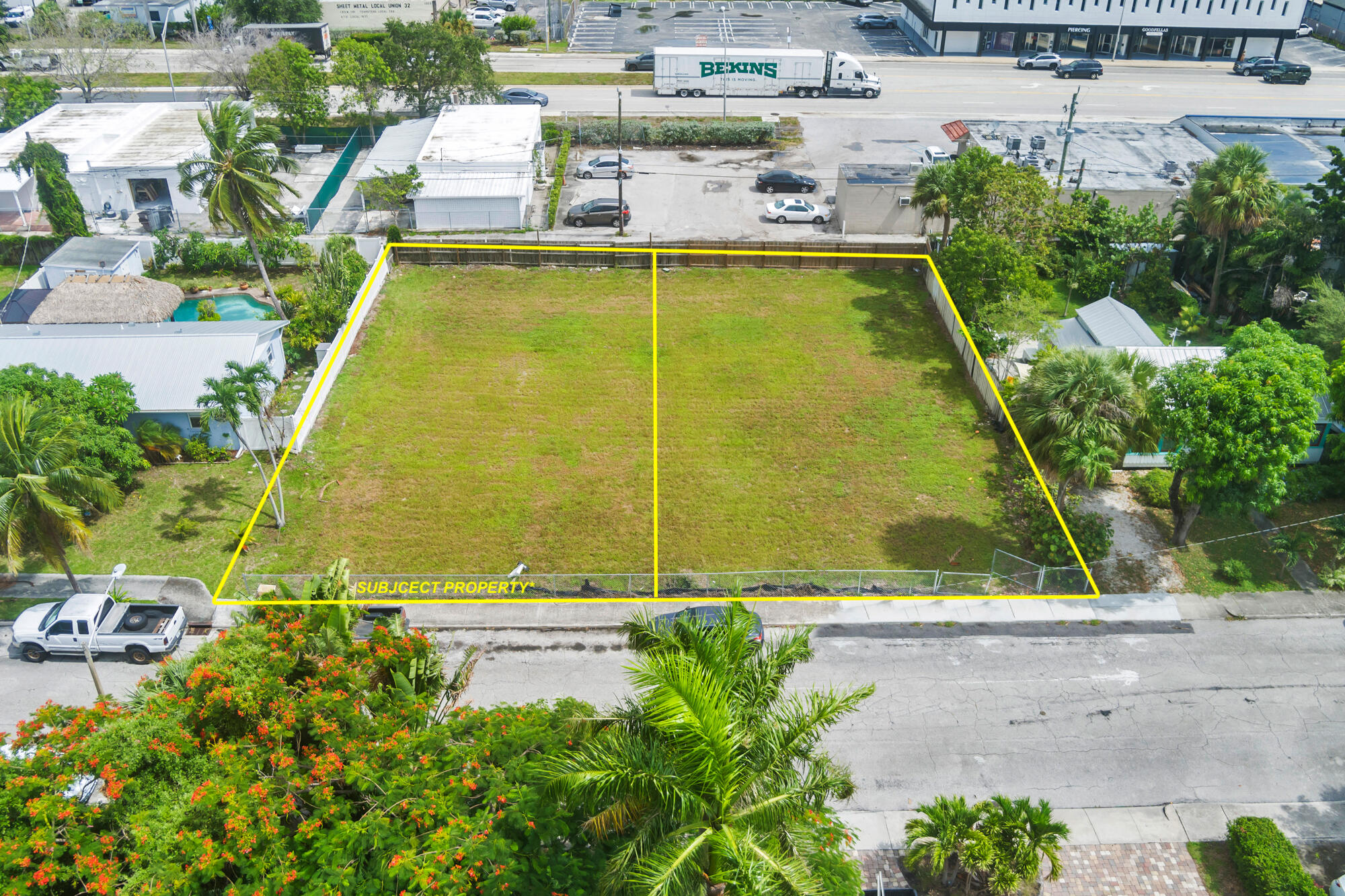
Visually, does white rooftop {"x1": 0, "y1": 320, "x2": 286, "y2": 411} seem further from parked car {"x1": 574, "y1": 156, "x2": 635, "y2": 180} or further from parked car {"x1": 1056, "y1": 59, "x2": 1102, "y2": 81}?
parked car {"x1": 1056, "y1": 59, "x2": 1102, "y2": 81}

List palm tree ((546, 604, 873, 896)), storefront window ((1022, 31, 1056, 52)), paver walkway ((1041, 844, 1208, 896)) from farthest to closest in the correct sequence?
storefront window ((1022, 31, 1056, 52)) → paver walkway ((1041, 844, 1208, 896)) → palm tree ((546, 604, 873, 896))

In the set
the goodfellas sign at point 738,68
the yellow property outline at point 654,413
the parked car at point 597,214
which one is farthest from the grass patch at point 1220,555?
the goodfellas sign at point 738,68

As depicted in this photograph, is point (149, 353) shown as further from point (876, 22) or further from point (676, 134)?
point (876, 22)

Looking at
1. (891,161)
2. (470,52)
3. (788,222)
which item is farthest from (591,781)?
(470,52)

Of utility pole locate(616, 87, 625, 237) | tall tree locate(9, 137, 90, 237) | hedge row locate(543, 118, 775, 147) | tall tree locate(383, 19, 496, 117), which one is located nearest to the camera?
tall tree locate(9, 137, 90, 237)

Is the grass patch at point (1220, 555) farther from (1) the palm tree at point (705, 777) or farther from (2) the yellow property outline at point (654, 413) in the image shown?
(1) the palm tree at point (705, 777)

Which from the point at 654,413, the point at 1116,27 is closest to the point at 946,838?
the point at 654,413

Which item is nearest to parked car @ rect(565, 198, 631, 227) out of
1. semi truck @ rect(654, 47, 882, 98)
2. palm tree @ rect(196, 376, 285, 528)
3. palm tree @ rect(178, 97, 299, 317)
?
palm tree @ rect(178, 97, 299, 317)
